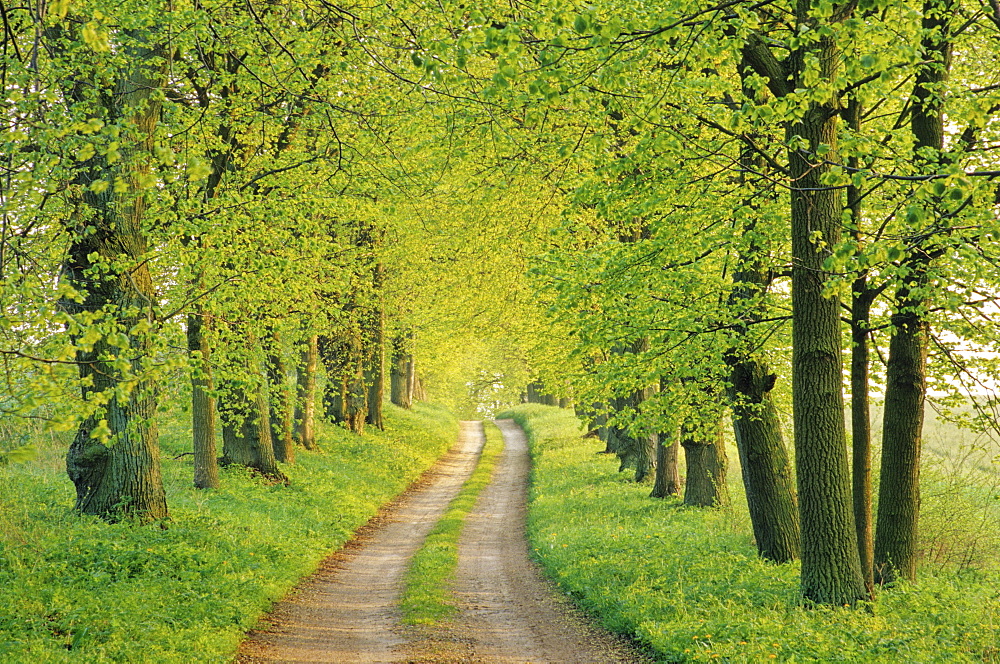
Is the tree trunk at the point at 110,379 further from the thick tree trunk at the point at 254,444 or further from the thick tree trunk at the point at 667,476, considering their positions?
the thick tree trunk at the point at 667,476

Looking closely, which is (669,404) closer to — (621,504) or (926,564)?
(926,564)

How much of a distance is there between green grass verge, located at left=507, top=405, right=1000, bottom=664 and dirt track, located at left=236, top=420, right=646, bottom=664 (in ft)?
→ 1.88

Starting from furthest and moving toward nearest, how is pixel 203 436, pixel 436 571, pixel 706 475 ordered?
1. pixel 706 475
2. pixel 203 436
3. pixel 436 571

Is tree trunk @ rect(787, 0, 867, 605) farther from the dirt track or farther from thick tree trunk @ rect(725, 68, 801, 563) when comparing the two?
the dirt track

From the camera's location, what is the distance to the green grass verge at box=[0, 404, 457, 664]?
332 inches

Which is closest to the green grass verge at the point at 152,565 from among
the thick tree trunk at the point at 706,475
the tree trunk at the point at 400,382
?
the thick tree trunk at the point at 706,475

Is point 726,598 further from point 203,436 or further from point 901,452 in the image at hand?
point 203,436

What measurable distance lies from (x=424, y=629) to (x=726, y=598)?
4.33 metres

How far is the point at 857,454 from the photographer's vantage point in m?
10.9

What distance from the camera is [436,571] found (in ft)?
47.2

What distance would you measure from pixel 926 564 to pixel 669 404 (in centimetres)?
508

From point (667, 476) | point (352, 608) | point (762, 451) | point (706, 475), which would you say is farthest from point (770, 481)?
point (667, 476)

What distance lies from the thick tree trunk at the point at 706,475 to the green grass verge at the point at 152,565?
846cm

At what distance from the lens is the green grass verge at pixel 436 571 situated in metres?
11.7
